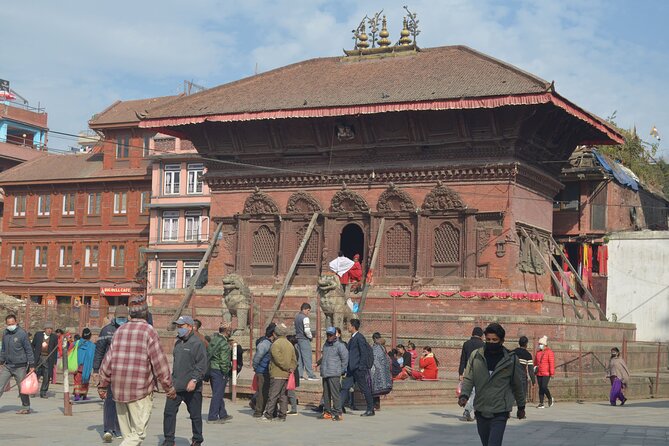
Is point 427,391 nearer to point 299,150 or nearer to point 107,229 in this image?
point 299,150

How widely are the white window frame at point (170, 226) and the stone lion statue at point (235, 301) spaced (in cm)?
3333

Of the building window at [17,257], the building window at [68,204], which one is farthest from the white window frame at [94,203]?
the building window at [17,257]

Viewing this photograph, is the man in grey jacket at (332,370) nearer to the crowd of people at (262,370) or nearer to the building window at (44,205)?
the crowd of people at (262,370)

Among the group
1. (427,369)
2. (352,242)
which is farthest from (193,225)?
(427,369)

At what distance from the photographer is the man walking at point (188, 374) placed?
1404 centimetres

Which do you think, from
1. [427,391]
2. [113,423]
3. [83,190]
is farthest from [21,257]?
[113,423]

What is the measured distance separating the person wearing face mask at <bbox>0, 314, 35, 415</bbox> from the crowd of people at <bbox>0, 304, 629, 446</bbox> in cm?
2

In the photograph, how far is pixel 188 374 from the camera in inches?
561

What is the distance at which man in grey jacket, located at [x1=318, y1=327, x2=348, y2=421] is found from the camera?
1905 centimetres

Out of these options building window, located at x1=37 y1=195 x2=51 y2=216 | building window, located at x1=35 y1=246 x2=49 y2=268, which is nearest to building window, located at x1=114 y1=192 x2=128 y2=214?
building window, located at x1=37 y1=195 x2=51 y2=216

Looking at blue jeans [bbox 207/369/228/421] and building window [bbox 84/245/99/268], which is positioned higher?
building window [bbox 84/245/99/268]

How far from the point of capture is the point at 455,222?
33.2 metres

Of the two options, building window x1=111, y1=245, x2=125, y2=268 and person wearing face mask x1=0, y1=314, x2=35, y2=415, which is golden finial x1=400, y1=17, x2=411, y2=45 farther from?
building window x1=111, y1=245, x2=125, y2=268

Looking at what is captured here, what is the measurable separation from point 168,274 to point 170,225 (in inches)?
118
